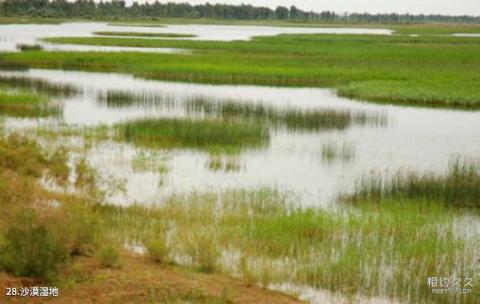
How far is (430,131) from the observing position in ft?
75.5

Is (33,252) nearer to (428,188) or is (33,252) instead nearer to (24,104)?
(428,188)

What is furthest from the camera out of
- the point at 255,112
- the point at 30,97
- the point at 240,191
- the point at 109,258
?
the point at 30,97

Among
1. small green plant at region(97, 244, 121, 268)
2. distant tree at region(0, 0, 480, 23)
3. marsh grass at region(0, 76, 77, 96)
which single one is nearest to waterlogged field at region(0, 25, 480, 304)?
small green plant at region(97, 244, 121, 268)

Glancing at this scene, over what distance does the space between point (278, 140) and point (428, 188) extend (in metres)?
6.71

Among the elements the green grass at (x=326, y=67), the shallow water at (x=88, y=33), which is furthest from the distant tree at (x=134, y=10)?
the green grass at (x=326, y=67)

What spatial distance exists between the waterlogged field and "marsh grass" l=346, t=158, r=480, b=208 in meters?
0.07

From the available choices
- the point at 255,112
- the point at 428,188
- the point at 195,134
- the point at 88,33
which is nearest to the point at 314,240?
the point at 428,188

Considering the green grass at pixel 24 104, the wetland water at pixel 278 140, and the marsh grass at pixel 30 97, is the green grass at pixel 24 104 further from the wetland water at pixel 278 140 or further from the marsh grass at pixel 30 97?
the wetland water at pixel 278 140

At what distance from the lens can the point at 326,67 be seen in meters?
41.8

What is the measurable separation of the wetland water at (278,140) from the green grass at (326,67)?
2819 millimetres

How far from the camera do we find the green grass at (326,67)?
31.9 metres

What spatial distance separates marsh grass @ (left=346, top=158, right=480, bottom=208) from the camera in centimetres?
1407

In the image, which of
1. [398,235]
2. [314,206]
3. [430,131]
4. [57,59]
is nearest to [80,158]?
[314,206]

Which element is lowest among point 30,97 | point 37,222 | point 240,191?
point 240,191
